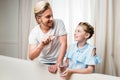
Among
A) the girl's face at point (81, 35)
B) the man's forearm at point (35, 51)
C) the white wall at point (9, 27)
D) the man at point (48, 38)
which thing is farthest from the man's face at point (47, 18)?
the white wall at point (9, 27)

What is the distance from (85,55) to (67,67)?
17cm

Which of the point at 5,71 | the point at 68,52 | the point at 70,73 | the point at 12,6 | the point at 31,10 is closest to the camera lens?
the point at 70,73

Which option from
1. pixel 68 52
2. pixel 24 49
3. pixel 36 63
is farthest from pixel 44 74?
pixel 24 49

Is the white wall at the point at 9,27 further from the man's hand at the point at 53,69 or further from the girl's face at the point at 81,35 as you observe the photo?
the girl's face at the point at 81,35

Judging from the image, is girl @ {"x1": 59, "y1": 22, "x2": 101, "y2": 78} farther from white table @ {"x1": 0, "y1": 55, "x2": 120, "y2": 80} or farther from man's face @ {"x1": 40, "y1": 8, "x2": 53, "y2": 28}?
man's face @ {"x1": 40, "y1": 8, "x2": 53, "y2": 28}

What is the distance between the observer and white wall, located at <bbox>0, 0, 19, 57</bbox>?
2.76 metres

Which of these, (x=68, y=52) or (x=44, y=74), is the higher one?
(x=68, y=52)

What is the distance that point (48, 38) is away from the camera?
166cm

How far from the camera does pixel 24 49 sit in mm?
2477

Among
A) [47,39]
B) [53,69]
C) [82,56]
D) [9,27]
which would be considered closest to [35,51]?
[47,39]

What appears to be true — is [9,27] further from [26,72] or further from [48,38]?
[48,38]

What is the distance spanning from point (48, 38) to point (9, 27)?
1.35 m

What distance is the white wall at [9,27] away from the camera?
2.76 meters

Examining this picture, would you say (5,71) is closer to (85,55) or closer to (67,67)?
(67,67)
